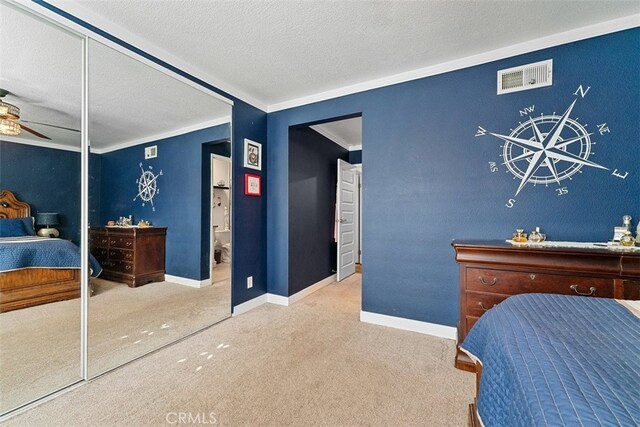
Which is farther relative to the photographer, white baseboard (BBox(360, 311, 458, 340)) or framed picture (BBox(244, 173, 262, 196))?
framed picture (BBox(244, 173, 262, 196))

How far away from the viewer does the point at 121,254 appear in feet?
7.19

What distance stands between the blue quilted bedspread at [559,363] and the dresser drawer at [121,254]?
101 inches

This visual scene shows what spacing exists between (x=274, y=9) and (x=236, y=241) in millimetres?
2168

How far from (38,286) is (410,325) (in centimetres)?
302

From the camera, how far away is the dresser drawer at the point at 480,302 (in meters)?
1.88

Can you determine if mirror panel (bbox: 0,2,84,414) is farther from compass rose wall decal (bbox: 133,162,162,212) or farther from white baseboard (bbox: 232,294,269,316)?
white baseboard (bbox: 232,294,269,316)

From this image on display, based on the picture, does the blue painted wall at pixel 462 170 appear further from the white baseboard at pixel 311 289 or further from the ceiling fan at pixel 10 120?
the ceiling fan at pixel 10 120

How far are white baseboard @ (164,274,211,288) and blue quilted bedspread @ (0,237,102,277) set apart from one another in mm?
781

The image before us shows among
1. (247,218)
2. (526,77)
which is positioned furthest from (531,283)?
(247,218)

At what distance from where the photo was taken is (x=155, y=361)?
1990 mm

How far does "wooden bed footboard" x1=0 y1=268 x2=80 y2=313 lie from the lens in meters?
1.69

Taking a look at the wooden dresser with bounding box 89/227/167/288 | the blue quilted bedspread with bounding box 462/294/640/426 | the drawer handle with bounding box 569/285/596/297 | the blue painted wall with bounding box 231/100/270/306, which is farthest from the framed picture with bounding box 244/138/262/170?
the drawer handle with bounding box 569/285/596/297

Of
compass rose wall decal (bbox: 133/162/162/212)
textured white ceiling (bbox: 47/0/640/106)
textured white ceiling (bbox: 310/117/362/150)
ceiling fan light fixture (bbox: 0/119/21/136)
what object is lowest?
compass rose wall decal (bbox: 133/162/162/212)

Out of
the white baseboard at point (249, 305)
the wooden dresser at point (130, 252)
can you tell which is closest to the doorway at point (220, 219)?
the white baseboard at point (249, 305)
